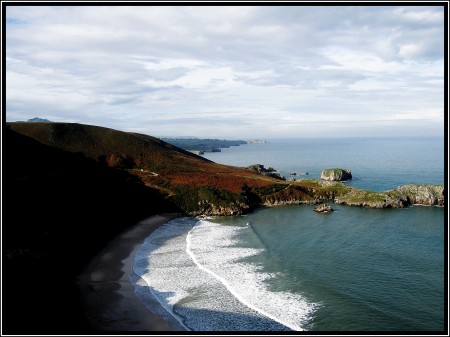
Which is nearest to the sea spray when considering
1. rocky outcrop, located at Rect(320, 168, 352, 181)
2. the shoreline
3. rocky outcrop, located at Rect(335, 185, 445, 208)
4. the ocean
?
the ocean

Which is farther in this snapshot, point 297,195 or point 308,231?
point 297,195

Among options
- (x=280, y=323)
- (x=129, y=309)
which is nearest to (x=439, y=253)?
(x=280, y=323)

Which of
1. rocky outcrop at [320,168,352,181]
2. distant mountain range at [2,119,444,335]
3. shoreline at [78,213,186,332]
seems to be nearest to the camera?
shoreline at [78,213,186,332]

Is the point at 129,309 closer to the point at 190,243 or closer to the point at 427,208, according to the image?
the point at 190,243

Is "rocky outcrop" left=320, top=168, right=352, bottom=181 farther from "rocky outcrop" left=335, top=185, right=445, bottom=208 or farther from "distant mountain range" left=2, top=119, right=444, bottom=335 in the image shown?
"rocky outcrop" left=335, top=185, right=445, bottom=208

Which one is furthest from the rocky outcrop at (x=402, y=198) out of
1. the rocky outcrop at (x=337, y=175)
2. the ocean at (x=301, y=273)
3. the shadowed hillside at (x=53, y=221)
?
the shadowed hillside at (x=53, y=221)
